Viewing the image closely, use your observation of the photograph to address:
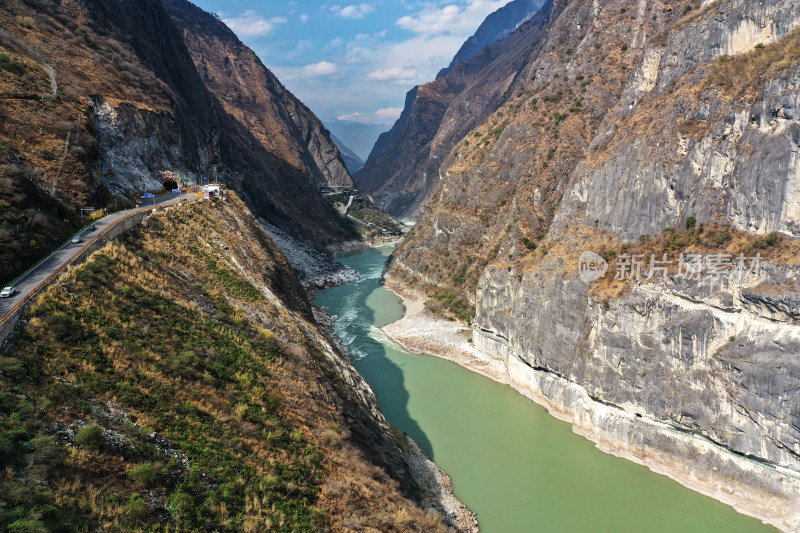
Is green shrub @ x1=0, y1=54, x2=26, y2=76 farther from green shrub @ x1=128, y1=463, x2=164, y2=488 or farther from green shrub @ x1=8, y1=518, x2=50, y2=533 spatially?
green shrub @ x1=8, y1=518, x2=50, y2=533

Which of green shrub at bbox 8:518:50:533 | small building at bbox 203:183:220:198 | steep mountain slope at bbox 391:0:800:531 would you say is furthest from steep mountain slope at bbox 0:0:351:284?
steep mountain slope at bbox 391:0:800:531

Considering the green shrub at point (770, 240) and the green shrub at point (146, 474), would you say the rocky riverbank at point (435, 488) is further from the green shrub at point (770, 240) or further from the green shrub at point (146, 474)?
the green shrub at point (770, 240)

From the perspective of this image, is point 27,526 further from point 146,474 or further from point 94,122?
point 94,122

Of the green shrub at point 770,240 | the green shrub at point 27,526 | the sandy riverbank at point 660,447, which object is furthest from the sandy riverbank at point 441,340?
the green shrub at point 27,526

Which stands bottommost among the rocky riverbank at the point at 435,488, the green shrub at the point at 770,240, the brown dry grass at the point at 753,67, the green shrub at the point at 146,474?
the rocky riverbank at the point at 435,488

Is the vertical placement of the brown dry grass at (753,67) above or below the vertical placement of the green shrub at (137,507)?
above

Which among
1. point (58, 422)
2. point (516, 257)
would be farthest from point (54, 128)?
point (516, 257)

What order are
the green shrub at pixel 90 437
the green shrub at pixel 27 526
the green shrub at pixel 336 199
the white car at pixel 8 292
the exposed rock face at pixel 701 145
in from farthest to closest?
the green shrub at pixel 336 199 → the exposed rock face at pixel 701 145 → the white car at pixel 8 292 → the green shrub at pixel 90 437 → the green shrub at pixel 27 526
